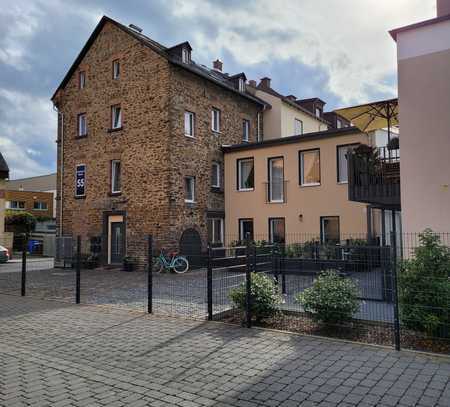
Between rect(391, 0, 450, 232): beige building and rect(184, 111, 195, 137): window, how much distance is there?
11.3 metres

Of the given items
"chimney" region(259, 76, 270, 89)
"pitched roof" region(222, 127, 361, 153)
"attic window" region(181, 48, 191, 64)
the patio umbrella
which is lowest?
the patio umbrella

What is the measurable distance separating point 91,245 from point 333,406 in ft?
61.0

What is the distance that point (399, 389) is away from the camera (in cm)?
469

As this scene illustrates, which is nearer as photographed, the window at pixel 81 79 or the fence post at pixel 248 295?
the fence post at pixel 248 295

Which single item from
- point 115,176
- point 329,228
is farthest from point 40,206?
point 329,228

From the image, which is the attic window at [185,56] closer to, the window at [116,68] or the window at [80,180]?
the window at [116,68]

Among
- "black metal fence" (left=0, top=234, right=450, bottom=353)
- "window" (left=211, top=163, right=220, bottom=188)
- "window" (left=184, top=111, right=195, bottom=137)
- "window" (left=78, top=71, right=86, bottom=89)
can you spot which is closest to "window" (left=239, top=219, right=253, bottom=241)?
A: "window" (left=211, top=163, right=220, bottom=188)

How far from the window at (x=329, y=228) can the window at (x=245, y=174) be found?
13.4ft

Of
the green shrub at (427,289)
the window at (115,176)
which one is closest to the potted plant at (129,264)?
the window at (115,176)

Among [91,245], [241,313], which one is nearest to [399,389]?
[241,313]

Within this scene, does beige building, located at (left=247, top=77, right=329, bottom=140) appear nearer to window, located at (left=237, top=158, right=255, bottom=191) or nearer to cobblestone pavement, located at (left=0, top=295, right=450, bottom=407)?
window, located at (left=237, top=158, right=255, bottom=191)

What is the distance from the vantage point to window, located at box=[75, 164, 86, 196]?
2209 centimetres

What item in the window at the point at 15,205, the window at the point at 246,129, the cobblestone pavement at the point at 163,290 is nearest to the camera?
the cobblestone pavement at the point at 163,290

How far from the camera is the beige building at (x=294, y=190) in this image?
59.6 feet
